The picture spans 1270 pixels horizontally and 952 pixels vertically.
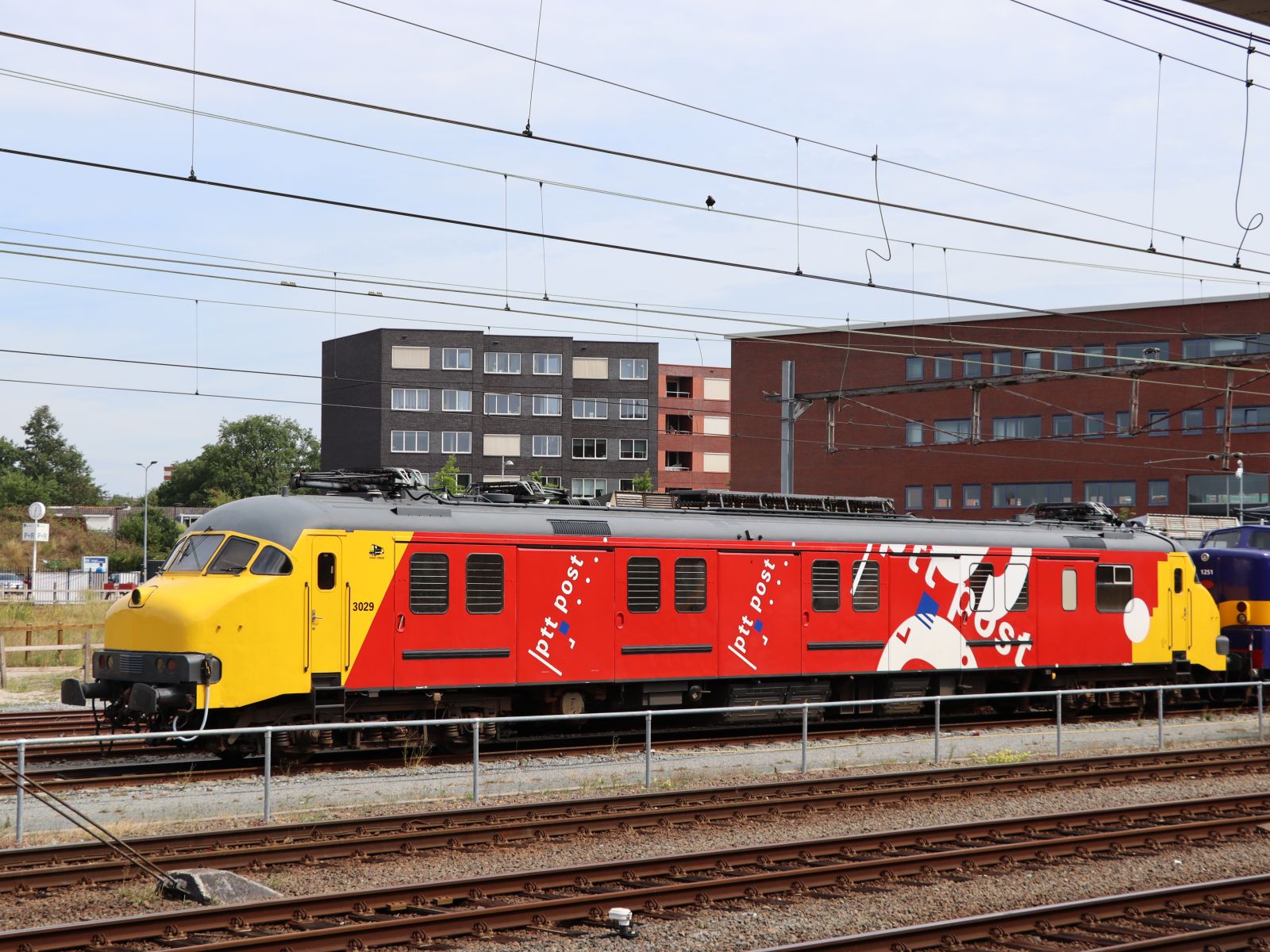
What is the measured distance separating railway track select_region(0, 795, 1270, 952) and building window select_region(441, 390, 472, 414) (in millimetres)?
72033

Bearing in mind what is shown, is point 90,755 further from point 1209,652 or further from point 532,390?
point 532,390

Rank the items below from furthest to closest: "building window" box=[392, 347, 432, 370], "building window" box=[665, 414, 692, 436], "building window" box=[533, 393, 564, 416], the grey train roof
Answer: "building window" box=[665, 414, 692, 436] < "building window" box=[533, 393, 564, 416] < "building window" box=[392, 347, 432, 370] < the grey train roof

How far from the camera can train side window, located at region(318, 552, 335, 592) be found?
18328 mm

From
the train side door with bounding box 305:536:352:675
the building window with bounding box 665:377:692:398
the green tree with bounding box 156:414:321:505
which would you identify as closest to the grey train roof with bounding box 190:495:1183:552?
the train side door with bounding box 305:536:352:675

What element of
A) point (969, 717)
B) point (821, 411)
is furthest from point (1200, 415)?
point (969, 717)

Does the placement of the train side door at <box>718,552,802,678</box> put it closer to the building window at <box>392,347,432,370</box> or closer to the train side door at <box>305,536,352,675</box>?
the train side door at <box>305,536,352,675</box>

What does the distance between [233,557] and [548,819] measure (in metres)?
6.09

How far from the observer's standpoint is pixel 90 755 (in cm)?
2025

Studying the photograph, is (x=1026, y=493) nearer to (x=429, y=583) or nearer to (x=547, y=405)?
(x=547, y=405)

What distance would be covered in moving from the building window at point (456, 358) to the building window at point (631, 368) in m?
10.6

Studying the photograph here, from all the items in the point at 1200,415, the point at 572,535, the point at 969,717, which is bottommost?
the point at 969,717

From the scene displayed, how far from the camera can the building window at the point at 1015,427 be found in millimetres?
67438

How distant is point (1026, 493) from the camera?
221ft

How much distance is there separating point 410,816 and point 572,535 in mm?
7019
